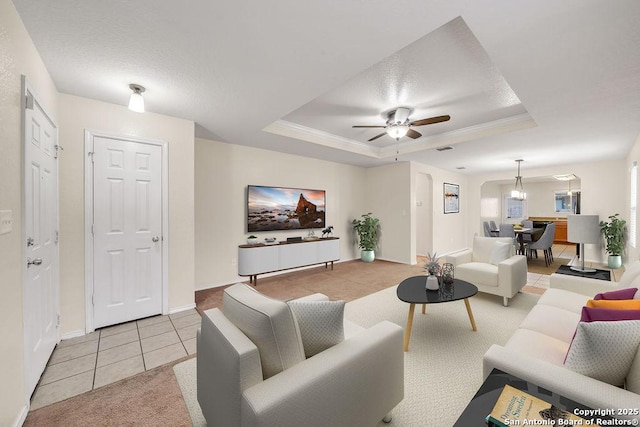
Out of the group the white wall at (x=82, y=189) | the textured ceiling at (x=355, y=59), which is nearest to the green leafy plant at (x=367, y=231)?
the textured ceiling at (x=355, y=59)

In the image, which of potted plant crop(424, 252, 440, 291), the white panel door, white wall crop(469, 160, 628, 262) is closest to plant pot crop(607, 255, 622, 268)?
white wall crop(469, 160, 628, 262)

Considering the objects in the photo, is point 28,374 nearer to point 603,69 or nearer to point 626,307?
point 626,307

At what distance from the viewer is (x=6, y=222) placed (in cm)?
146

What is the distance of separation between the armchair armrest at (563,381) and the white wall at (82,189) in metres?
3.24

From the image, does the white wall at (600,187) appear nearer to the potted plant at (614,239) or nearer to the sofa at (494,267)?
the potted plant at (614,239)

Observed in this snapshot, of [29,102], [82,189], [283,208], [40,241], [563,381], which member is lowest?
[563,381]

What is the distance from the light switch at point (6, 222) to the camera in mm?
1402

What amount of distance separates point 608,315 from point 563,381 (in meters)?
0.47

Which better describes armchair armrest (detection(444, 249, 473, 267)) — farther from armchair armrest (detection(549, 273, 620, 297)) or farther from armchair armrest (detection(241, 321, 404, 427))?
armchair armrest (detection(241, 321, 404, 427))

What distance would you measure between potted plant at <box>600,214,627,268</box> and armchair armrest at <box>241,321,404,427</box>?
21.8 feet

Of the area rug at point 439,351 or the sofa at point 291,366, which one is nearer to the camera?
the sofa at point 291,366

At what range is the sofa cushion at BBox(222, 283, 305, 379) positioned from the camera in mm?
1157

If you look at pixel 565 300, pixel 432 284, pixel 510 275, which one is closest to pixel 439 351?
pixel 432 284

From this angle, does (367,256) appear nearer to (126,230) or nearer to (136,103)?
(126,230)
